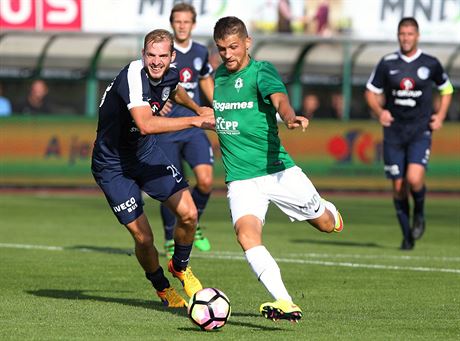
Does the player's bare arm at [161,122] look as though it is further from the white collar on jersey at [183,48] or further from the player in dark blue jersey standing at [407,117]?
the player in dark blue jersey standing at [407,117]

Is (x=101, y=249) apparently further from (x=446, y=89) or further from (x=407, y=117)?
(x=446, y=89)

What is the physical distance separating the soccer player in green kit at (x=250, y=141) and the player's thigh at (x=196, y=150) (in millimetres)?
5002

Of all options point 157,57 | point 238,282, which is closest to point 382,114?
point 238,282

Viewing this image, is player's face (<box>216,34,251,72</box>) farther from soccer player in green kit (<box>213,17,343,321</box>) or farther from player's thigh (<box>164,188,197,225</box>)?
player's thigh (<box>164,188,197,225</box>)

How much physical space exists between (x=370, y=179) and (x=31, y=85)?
26.0ft

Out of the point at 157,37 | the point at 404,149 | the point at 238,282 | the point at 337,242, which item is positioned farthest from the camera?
the point at 337,242

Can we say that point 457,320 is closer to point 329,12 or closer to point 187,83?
point 187,83

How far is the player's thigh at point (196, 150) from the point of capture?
15.1 m

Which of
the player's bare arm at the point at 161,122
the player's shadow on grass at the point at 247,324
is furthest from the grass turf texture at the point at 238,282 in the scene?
the player's bare arm at the point at 161,122

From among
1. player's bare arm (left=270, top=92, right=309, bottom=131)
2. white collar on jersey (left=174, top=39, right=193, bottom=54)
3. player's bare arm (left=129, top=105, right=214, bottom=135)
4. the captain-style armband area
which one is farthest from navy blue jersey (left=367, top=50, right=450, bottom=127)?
player's bare arm (left=270, top=92, right=309, bottom=131)

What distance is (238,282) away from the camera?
12.6 metres

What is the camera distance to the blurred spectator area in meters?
28.7

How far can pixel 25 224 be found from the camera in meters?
19.5

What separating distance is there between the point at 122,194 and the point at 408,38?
6.62 m
